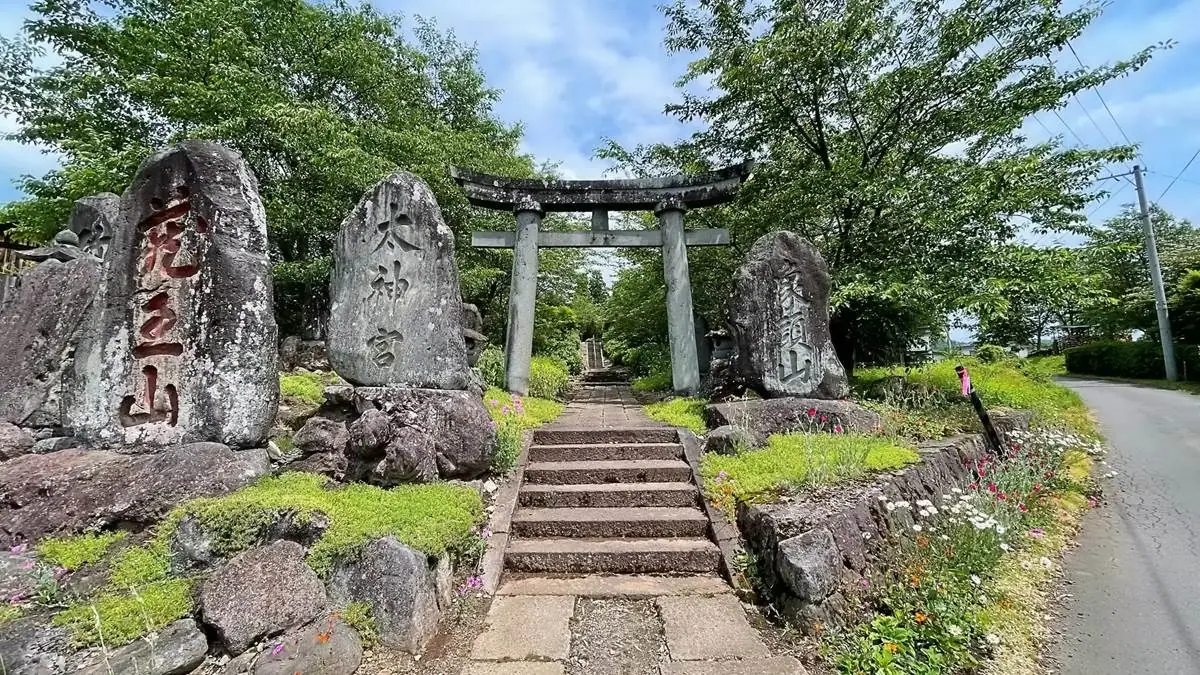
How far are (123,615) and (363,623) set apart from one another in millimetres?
1163

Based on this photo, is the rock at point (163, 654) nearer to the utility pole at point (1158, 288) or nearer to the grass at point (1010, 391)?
the grass at point (1010, 391)

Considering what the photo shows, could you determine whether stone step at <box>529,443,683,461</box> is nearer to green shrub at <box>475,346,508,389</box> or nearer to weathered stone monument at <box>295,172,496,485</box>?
weathered stone monument at <box>295,172,496,485</box>

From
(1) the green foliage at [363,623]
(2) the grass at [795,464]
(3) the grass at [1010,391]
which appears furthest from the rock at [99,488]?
(3) the grass at [1010,391]

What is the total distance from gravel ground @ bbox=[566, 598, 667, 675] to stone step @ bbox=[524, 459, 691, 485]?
1744 millimetres

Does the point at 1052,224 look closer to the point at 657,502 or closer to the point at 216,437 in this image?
the point at 657,502

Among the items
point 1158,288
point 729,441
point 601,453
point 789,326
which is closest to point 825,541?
point 729,441

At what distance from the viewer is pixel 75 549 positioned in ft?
11.0

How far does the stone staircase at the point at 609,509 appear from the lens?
4.42 metres

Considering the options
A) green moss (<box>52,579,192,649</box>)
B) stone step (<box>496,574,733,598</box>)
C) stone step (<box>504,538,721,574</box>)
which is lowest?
stone step (<box>496,574,733,598</box>)

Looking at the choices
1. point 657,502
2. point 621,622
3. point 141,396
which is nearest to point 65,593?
point 141,396

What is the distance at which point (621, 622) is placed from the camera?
12.0ft

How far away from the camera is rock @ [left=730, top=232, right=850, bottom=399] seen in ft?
22.2

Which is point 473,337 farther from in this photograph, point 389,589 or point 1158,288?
point 1158,288

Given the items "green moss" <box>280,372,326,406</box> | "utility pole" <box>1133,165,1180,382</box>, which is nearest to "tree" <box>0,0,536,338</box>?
"green moss" <box>280,372,326,406</box>
